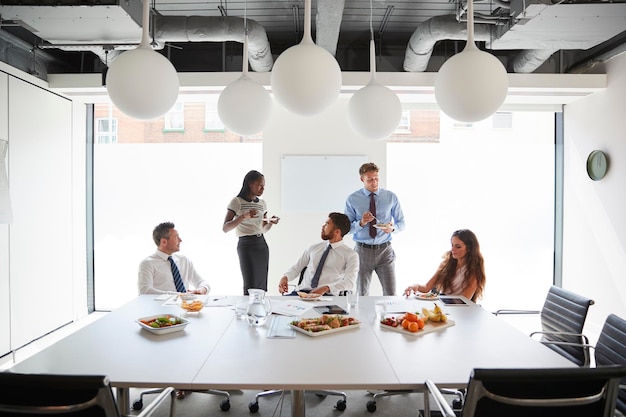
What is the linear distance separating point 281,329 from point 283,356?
393 mm

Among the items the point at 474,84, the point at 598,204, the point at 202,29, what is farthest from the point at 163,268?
the point at 598,204

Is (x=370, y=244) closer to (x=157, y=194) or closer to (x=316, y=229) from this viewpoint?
(x=316, y=229)

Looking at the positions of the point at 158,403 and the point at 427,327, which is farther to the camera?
the point at 427,327

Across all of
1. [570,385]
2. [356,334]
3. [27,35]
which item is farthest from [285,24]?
[570,385]

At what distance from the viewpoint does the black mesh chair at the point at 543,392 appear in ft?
4.42

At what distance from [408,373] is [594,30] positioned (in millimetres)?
2960

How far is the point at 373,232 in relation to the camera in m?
4.20

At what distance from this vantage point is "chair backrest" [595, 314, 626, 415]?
2.14m

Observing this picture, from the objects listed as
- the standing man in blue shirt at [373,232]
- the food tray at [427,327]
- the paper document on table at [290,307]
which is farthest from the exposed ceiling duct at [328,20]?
the food tray at [427,327]

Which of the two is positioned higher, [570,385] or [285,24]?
[285,24]

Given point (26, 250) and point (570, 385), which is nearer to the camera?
point (570, 385)

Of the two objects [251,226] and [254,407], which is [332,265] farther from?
[254,407]

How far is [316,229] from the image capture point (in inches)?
216

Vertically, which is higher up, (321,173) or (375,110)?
(375,110)
